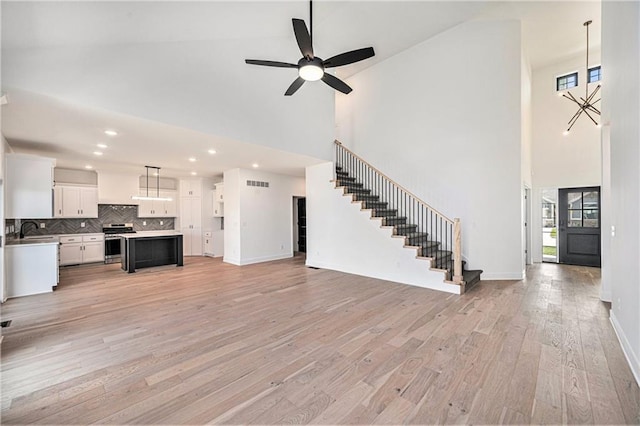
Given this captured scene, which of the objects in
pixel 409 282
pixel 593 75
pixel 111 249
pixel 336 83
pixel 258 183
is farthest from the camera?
pixel 258 183

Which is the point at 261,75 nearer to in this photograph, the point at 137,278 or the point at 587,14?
the point at 137,278

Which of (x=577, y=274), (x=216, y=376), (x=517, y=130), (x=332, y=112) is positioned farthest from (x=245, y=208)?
(x=577, y=274)

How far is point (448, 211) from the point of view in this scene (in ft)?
19.9

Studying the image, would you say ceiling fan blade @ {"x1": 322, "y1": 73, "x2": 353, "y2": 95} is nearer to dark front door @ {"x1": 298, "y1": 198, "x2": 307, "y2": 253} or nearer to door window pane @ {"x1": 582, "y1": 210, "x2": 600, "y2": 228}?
dark front door @ {"x1": 298, "y1": 198, "x2": 307, "y2": 253}

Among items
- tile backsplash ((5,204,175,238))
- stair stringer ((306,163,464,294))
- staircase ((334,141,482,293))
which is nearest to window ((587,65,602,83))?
staircase ((334,141,482,293))

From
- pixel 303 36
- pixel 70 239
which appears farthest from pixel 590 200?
pixel 70 239

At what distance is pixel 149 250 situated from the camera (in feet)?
23.1

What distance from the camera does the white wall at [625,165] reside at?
7.72 feet

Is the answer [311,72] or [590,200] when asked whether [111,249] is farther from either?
[590,200]

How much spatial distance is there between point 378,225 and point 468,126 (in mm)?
2880

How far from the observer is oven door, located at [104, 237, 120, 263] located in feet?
25.4

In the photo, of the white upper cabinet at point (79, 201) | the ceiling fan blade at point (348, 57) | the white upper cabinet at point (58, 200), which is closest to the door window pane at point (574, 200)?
the ceiling fan blade at point (348, 57)

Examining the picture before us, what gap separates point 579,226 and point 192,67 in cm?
971

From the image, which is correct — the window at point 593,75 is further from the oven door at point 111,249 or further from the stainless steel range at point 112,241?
the oven door at point 111,249
